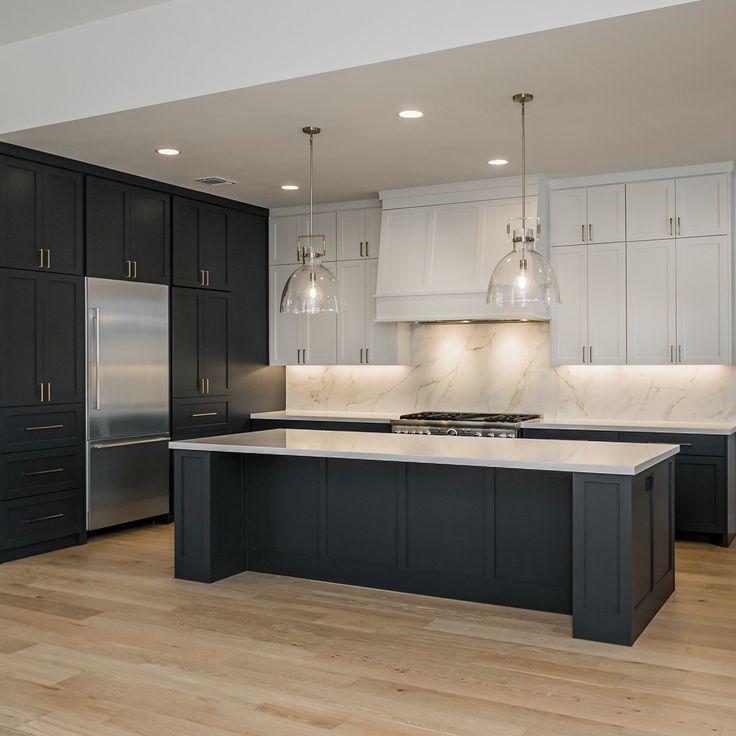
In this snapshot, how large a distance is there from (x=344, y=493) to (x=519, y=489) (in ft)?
3.30

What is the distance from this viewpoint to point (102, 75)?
4684 millimetres

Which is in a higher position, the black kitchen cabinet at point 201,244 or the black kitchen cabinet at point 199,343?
the black kitchen cabinet at point 201,244

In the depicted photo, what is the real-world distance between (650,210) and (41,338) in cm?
432

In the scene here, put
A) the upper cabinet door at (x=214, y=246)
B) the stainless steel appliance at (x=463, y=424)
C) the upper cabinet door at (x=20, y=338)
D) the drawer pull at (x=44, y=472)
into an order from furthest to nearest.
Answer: the upper cabinet door at (x=214, y=246) → the stainless steel appliance at (x=463, y=424) → the drawer pull at (x=44, y=472) → the upper cabinet door at (x=20, y=338)

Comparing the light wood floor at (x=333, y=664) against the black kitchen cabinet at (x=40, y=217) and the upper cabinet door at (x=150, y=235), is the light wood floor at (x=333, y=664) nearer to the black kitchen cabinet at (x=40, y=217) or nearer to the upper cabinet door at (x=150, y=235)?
the black kitchen cabinet at (x=40, y=217)

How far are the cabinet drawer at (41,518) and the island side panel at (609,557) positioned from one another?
11.5 ft

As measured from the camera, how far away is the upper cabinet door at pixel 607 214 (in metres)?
6.31

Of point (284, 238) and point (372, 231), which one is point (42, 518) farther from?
point (372, 231)

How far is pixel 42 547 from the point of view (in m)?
5.61

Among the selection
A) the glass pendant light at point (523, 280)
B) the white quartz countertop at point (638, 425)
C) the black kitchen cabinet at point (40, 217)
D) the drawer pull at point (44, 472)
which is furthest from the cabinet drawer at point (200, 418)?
the glass pendant light at point (523, 280)

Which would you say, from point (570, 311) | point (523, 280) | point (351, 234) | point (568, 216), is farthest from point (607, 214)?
point (523, 280)

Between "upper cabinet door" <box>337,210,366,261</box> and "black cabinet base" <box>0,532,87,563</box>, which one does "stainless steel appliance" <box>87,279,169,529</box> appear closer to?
"black cabinet base" <box>0,532,87,563</box>

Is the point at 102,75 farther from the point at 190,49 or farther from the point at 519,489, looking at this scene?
the point at 519,489

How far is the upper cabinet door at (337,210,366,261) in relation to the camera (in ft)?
23.8
